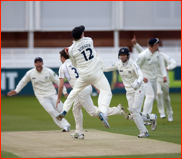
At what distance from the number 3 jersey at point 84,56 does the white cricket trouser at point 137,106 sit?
1.50 m

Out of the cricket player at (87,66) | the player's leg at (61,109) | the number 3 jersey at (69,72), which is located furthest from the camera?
the player's leg at (61,109)

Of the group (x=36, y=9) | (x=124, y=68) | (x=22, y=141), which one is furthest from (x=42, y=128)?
(x=36, y=9)

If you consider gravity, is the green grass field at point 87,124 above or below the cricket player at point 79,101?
below

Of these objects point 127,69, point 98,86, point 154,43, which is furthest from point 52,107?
point 154,43

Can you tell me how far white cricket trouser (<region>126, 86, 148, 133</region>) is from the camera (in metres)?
9.15

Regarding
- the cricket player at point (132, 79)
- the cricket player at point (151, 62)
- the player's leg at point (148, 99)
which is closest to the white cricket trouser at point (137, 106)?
the cricket player at point (132, 79)

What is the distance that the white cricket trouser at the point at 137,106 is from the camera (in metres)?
9.15

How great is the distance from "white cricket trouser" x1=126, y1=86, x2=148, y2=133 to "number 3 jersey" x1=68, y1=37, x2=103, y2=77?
1504mm

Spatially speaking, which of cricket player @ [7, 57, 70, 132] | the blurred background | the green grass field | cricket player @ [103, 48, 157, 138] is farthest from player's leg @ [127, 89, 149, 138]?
the blurred background

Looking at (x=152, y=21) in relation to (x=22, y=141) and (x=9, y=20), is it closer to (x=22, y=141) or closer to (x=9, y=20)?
(x=9, y=20)

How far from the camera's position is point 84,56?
333 inches

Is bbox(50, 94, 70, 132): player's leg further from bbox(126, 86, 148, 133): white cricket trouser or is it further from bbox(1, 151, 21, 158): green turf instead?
bbox(1, 151, 21, 158): green turf

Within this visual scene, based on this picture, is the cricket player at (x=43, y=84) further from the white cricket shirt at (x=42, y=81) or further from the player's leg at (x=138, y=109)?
the player's leg at (x=138, y=109)

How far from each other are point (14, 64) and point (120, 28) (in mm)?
9648
